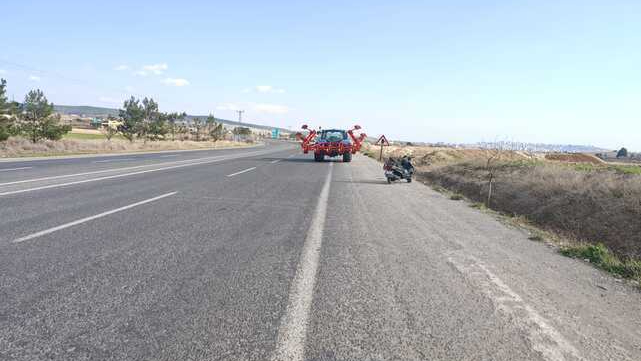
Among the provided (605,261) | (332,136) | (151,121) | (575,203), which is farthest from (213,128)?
(605,261)

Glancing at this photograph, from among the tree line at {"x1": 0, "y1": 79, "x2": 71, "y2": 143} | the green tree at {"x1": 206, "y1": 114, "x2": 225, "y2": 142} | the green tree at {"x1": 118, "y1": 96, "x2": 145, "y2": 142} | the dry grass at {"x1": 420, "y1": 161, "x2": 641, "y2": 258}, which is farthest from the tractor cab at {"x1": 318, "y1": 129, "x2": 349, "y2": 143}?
the green tree at {"x1": 206, "y1": 114, "x2": 225, "y2": 142}

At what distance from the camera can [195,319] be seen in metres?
2.87

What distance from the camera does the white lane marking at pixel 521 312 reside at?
271 cm

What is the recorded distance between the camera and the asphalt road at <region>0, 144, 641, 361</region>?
8.50ft

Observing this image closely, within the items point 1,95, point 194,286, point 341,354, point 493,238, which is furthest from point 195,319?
point 1,95

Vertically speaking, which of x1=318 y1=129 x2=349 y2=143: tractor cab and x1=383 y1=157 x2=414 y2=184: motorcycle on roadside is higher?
x1=318 y1=129 x2=349 y2=143: tractor cab

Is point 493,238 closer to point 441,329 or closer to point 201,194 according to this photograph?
point 441,329

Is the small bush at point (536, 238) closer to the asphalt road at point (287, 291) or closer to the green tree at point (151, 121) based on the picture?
the asphalt road at point (287, 291)

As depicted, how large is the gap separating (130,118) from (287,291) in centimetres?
5759

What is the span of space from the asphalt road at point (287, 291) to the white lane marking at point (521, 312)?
0.02m

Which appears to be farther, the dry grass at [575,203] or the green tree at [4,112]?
the green tree at [4,112]

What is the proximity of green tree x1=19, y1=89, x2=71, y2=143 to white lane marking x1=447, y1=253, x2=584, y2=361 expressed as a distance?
42.4m

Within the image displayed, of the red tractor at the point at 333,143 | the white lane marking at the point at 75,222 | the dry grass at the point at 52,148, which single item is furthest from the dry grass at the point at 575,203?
the dry grass at the point at 52,148

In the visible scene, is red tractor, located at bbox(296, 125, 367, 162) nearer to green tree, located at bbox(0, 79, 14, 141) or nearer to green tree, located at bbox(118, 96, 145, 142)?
green tree, located at bbox(0, 79, 14, 141)
